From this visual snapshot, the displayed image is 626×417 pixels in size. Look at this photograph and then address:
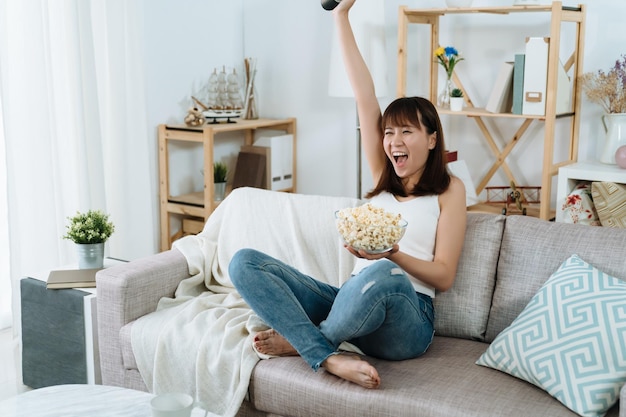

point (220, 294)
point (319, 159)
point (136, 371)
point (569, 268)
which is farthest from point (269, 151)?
point (569, 268)

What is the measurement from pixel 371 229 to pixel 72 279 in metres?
1.21

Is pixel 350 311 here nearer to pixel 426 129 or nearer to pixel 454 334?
pixel 454 334

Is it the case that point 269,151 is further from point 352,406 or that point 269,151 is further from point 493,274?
point 352,406

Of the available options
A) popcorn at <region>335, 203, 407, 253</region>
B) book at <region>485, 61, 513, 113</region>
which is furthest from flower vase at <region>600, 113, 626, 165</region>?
popcorn at <region>335, 203, 407, 253</region>

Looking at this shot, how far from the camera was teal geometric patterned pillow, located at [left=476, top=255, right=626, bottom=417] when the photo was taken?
1.85 metres

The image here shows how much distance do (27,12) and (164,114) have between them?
3.11 ft

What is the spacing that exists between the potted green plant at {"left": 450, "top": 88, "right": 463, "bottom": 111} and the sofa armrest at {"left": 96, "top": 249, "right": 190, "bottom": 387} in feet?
5.43

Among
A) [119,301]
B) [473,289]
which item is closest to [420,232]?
[473,289]

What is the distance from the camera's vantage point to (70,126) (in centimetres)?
354

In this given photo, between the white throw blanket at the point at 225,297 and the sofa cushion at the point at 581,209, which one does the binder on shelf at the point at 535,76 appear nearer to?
the sofa cushion at the point at 581,209

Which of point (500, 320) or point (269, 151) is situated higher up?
point (269, 151)

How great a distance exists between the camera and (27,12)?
330cm

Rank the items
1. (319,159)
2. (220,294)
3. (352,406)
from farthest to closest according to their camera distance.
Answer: (319,159) < (220,294) < (352,406)

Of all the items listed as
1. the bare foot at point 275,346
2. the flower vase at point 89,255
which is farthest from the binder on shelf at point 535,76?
the flower vase at point 89,255
